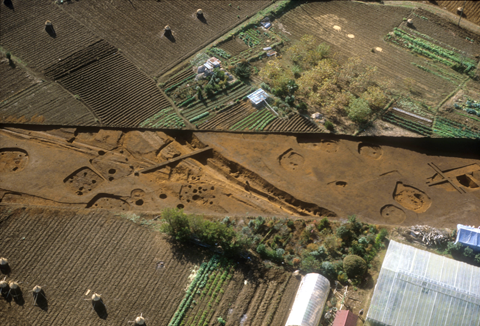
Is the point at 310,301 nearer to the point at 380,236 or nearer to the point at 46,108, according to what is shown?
the point at 380,236

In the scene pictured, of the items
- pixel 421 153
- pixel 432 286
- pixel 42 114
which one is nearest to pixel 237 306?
pixel 432 286

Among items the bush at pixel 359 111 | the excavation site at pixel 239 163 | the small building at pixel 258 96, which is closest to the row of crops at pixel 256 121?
the excavation site at pixel 239 163

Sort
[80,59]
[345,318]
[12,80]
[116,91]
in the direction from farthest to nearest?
[80,59]
[12,80]
[116,91]
[345,318]

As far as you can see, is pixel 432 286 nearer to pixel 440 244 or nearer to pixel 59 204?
pixel 440 244

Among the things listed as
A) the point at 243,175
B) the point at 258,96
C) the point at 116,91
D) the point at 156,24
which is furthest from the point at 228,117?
the point at 156,24

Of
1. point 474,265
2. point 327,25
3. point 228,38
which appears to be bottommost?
point 474,265

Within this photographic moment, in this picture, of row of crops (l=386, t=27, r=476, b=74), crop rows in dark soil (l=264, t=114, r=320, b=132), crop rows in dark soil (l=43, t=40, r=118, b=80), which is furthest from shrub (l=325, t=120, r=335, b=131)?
crop rows in dark soil (l=43, t=40, r=118, b=80)
